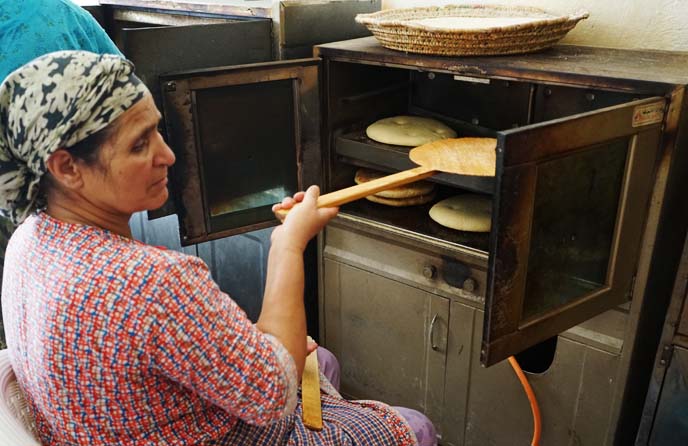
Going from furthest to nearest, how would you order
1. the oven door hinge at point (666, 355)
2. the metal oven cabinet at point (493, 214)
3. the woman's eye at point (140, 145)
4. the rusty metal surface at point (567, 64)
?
the oven door hinge at point (666, 355), the rusty metal surface at point (567, 64), the metal oven cabinet at point (493, 214), the woman's eye at point (140, 145)

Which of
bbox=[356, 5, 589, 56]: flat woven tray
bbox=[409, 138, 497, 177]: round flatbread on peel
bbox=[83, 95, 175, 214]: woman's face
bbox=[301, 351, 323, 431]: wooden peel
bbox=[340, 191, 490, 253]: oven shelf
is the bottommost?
bbox=[301, 351, 323, 431]: wooden peel

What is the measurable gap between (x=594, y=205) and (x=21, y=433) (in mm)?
1213

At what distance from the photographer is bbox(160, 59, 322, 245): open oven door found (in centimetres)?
181

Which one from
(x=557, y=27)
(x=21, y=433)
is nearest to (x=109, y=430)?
(x=21, y=433)

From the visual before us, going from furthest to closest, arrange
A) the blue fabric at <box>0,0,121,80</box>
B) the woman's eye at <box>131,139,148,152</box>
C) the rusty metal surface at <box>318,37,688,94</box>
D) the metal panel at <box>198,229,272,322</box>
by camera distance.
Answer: the metal panel at <box>198,229,272,322</box> < the blue fabric at <box>0,0,121,80</box> < the rusty metal surface at <box>318,37,688,94</box> < the woman's eye at <box>131,139,148,152</box>

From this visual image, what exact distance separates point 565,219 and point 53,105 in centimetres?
104

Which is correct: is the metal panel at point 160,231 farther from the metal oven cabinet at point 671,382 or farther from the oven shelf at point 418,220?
the metal oven cabinet at point 671,382

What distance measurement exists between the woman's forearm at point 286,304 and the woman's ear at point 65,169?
389mm

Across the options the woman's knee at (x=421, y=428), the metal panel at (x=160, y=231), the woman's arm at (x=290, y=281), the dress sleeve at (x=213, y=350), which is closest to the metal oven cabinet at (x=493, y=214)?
the woman's knee at (x=421, y=428)

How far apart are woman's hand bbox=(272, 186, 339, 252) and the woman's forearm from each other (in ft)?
0.06

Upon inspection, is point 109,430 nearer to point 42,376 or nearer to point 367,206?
point 42,376

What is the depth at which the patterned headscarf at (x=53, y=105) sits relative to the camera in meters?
0.96

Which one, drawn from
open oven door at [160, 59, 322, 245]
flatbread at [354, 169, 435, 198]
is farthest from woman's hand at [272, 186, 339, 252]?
flatbread at [354, 169, 435, 198]

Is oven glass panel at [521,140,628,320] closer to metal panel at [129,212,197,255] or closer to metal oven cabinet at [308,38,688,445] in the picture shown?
metal oven cabinet at [308,38,688,445]
